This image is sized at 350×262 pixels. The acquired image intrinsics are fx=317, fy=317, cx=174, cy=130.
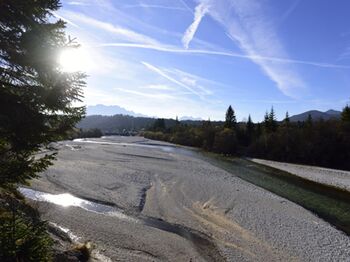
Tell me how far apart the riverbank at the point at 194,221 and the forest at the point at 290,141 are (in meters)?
37.5

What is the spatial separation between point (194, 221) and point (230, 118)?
269ft

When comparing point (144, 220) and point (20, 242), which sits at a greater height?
point (20, 242)

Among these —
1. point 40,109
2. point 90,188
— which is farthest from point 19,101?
point 90,188

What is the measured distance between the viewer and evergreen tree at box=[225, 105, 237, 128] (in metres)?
98.9

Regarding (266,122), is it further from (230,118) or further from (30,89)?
(30,89)

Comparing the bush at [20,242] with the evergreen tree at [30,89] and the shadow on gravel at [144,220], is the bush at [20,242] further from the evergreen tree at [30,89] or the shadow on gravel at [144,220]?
the shadow on gravel at [144,220]

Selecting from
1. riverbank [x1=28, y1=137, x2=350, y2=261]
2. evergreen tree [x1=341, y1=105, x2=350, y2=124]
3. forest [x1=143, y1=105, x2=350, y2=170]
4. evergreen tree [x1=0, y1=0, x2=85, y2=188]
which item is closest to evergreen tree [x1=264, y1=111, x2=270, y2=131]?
forest [x1=143, y1=105, x2=350, y2=170]

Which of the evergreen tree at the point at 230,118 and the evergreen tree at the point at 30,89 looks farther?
the evergreen tree at the point at 230,118

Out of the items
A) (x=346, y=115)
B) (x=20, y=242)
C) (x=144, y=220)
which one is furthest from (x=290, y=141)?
(x=20, y=242)

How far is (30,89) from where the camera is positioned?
8.17 m

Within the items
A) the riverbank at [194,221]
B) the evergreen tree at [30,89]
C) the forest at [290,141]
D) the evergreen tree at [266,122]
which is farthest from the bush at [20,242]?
the evergreen tree at [266,122]

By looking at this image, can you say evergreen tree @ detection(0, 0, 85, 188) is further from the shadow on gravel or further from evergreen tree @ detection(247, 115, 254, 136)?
evergreen tree @ detection(247, 115, 254, 136)

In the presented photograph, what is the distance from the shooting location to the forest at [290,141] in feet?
211

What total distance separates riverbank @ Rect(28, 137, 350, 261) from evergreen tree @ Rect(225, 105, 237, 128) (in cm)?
6444
